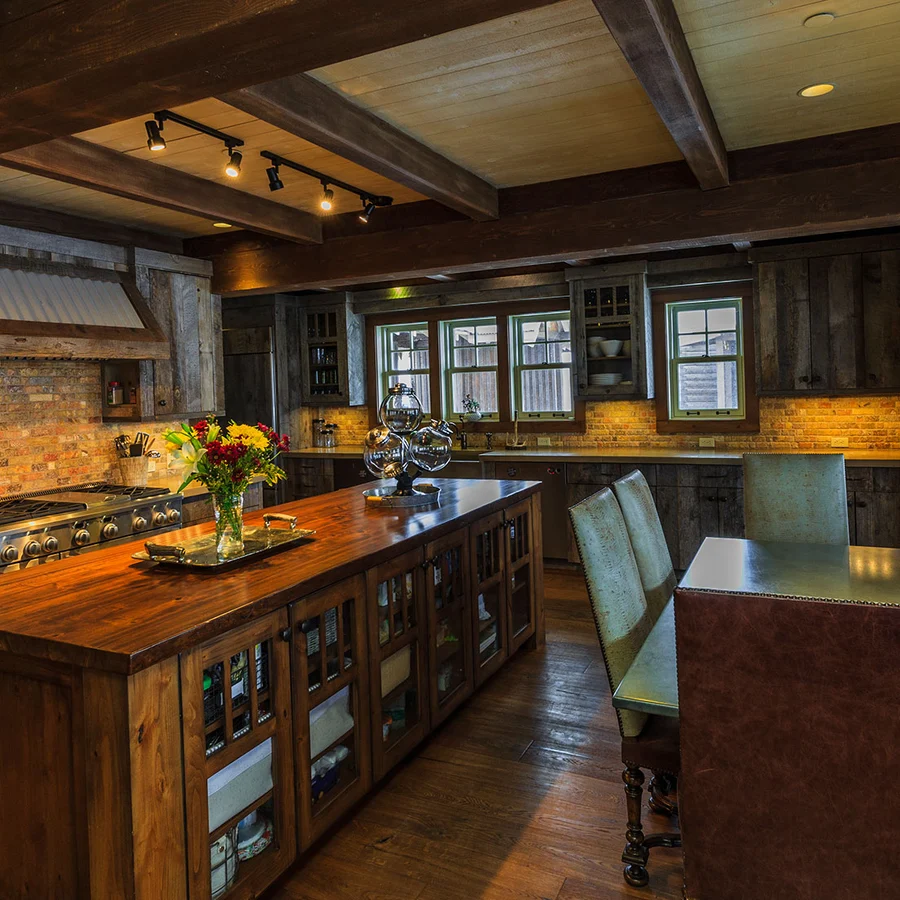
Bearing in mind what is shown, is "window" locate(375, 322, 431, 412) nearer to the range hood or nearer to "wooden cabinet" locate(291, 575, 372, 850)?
the range hood

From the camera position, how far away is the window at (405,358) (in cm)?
740

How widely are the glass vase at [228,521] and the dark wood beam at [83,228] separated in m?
A: 2.97

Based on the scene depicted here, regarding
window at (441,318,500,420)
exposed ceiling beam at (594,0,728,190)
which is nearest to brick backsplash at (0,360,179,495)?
window at (441,318,500,420)

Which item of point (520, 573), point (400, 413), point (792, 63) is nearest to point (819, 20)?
point (792, 63)

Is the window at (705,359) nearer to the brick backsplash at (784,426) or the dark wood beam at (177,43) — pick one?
the brick backsplash at (784,426)

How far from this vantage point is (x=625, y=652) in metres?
2.26

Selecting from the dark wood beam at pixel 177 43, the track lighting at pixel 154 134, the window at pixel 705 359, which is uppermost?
the track lighting at pixel 154 134

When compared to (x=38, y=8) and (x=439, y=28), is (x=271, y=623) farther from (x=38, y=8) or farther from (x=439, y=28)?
(x=38, y=8)

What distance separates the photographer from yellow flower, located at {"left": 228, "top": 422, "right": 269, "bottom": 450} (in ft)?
7.97

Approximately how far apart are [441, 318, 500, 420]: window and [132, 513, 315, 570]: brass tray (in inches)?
172

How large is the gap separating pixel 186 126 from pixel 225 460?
1734 millimetres

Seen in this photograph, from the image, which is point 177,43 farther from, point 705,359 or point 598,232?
point 705,359

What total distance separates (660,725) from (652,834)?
1.28ft

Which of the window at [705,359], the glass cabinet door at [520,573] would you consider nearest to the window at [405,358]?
the window at [705,359]
